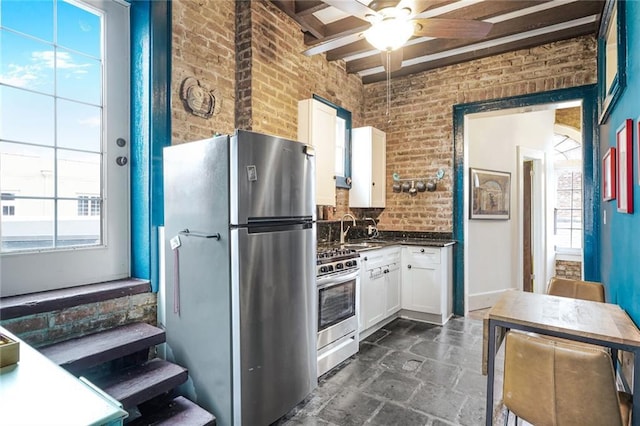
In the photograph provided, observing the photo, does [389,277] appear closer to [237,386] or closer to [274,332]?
[274,332]

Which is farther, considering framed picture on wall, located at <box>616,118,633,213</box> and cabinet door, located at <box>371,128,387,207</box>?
cabinet door, located at <box>371,128,387,207</box>

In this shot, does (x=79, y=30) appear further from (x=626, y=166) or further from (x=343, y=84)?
(x=626, y=166)

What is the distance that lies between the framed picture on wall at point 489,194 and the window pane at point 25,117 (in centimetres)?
449

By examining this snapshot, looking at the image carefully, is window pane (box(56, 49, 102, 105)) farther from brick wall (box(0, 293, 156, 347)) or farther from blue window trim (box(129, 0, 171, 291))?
brick wall (box(0, 293, 156, 347))

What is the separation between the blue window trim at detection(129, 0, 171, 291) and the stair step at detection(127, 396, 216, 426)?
80cm

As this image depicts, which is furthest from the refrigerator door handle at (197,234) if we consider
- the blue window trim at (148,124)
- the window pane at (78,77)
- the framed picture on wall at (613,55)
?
the framed picture on wall at (613,55)

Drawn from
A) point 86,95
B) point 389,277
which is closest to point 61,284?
point 86,95

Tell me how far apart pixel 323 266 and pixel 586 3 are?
337 cm

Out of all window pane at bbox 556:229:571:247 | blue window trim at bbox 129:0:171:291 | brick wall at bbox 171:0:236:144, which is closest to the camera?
blue window trim at bbox 129:0:171:291

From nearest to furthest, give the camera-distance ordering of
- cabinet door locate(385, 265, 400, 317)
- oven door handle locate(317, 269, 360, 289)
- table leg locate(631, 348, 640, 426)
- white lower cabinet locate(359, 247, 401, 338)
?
1. table leg locate(631, 348, 640, 426)
2. oven door handle locate(317, 269, 360, 289)
3. white lower cabinet locate(359, 247, 401, 338)
4. cabinet door locate(385, 265, 400, 317)

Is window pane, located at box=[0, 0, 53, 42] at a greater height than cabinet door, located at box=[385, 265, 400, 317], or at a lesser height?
greater

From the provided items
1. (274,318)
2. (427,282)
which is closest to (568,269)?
(427,282)

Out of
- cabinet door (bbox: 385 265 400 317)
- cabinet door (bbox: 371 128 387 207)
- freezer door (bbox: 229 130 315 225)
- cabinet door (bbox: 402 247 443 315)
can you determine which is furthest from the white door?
cabinet door (bbox: 402 247 443 315)

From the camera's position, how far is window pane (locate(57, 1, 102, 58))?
2160mm
